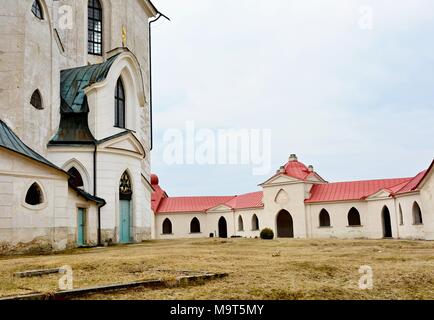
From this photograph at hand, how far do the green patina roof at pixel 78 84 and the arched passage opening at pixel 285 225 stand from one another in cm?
2450

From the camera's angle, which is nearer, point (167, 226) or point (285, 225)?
point (285, 225)

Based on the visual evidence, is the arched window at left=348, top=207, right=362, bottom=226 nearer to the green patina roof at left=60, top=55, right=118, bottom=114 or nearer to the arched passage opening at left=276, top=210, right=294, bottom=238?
the arched passage opening at left=276, top=210, right=294, bottom=238

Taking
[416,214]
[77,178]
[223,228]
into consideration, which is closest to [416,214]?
[416,214]

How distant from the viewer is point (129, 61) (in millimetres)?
26500

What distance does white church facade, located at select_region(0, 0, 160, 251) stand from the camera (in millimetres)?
17609

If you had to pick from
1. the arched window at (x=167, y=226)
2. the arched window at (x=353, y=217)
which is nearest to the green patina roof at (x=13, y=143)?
the arched window at (x=353, y=217)

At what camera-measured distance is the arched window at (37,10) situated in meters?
21.4

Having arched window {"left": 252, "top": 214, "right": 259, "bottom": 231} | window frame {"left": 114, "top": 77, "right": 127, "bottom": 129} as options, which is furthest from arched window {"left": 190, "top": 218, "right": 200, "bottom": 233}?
window frame {"left": 114, "top": 77, "right": 127, "bottom": 129}

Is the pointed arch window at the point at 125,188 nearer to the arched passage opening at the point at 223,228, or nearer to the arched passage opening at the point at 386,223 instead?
the arched passage opening at the point at 386,223

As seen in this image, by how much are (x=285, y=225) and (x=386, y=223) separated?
10.9 meters

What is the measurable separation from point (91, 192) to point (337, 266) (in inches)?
629

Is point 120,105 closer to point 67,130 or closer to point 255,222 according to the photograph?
point 67,130

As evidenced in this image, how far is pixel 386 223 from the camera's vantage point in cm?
3656

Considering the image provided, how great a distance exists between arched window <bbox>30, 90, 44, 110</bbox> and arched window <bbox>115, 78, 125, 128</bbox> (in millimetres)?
4971
